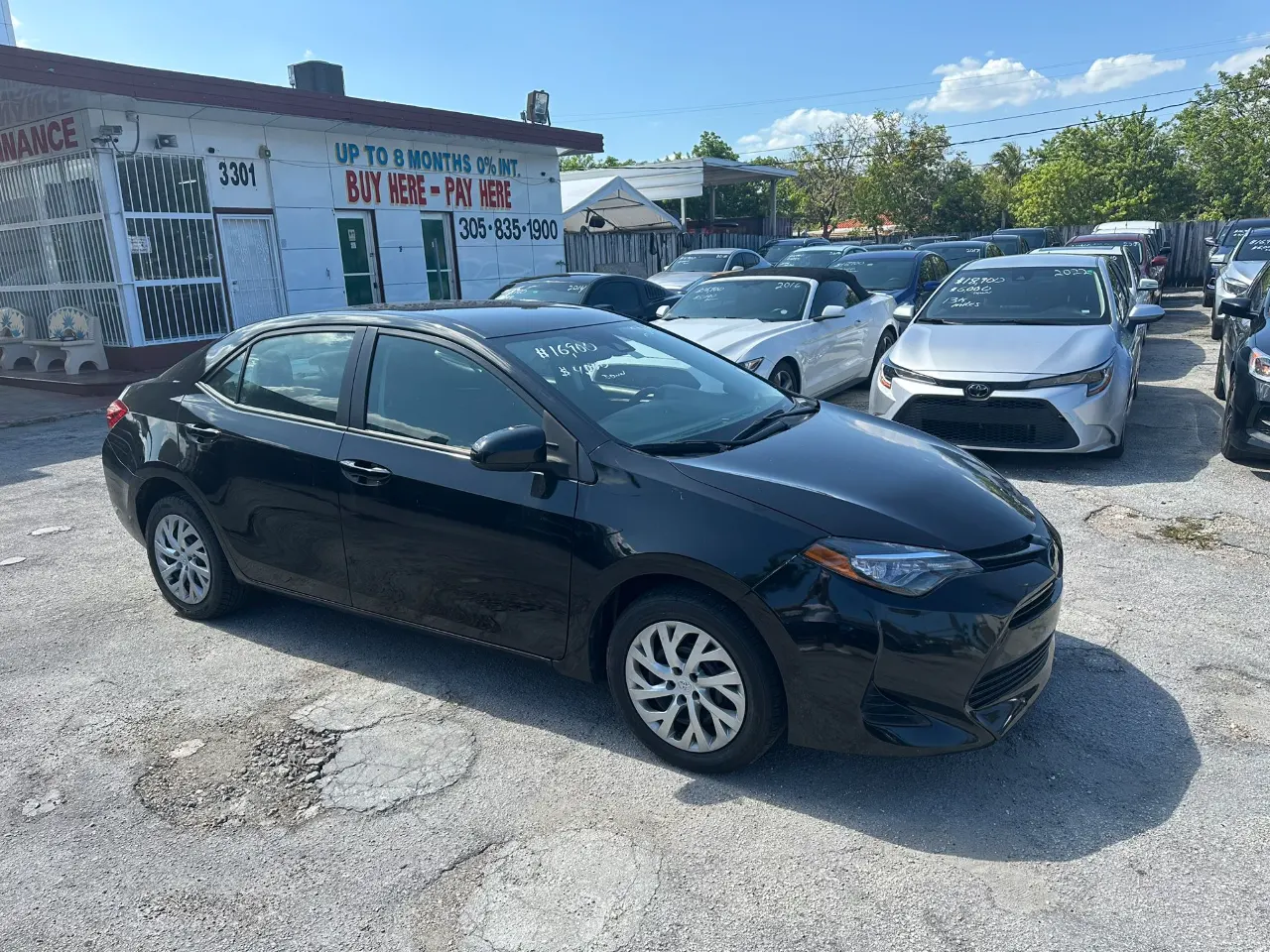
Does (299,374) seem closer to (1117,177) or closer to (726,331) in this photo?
(726,331)

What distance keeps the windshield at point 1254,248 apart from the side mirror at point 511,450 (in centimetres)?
1671

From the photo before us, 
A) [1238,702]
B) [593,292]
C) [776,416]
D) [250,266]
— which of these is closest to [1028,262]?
[593,292]

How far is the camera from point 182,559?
15.5ft

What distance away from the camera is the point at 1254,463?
23.1 feet

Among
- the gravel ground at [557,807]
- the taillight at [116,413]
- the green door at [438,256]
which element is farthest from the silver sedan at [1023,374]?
the green door at [438,256]

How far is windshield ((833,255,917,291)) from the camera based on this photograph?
12797mm

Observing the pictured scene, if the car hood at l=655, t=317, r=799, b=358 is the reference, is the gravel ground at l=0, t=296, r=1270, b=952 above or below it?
below

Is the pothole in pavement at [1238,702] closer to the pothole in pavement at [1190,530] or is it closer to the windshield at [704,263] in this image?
the pothole in pavement at [1190,530]

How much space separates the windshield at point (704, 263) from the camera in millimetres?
20188

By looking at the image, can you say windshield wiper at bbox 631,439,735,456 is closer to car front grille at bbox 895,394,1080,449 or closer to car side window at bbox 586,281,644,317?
car front grille at bbox 895,394,1080,449

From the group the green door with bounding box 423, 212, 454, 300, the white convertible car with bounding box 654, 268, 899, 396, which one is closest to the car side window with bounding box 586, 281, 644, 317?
the white convertible car with bounding box 654, 268, 899, 396

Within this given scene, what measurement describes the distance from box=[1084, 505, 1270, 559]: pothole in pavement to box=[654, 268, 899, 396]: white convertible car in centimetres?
325

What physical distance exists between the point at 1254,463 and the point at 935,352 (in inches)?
96.8

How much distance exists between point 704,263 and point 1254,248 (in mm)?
10111
